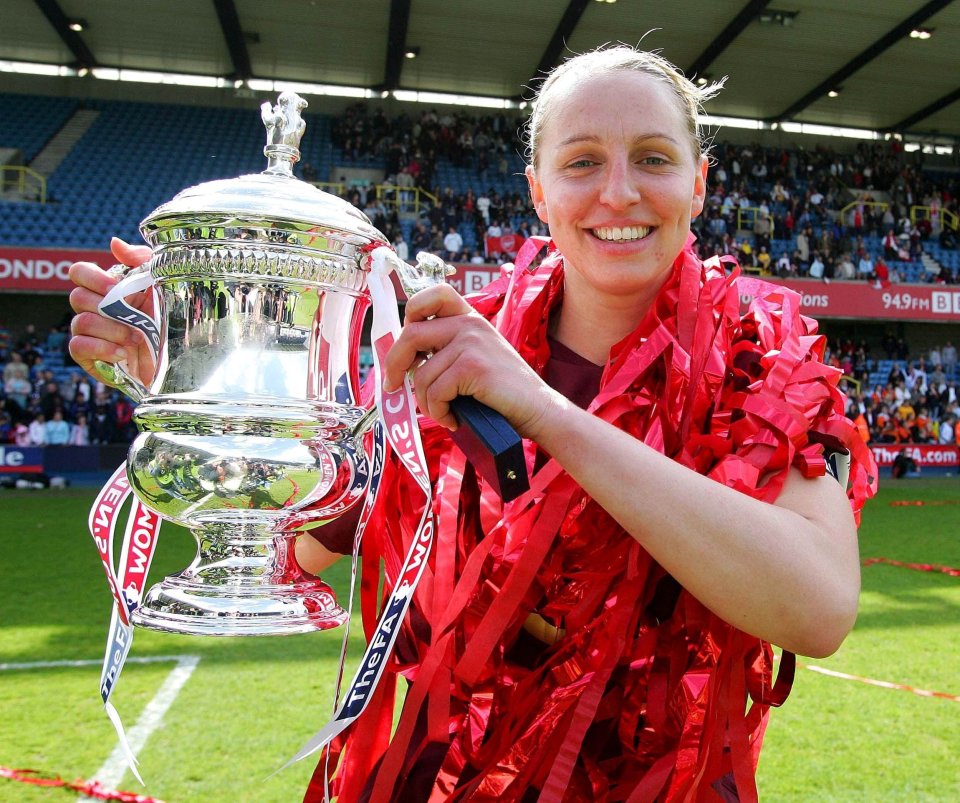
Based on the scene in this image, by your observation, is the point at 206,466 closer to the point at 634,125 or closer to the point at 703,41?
the point at 634,125

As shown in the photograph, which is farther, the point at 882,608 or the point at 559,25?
the point at 559,25

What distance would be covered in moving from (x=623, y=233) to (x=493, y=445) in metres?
0.47

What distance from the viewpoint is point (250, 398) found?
3.49 feet

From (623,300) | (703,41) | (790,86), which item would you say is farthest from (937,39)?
(623,300)

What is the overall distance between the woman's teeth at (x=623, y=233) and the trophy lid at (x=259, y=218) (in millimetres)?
313

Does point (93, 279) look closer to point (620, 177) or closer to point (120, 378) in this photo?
point (120, 378)

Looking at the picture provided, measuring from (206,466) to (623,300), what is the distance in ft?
2.10

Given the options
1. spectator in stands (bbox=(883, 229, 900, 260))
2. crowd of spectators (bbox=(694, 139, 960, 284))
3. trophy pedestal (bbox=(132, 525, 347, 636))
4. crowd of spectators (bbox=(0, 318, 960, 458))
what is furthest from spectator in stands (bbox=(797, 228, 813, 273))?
trophy pedestal (bbox=(132, 525, 347, 636))

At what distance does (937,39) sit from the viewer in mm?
18219

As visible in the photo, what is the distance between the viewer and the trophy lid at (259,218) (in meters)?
1.03

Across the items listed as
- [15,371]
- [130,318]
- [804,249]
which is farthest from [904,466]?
[130,318]

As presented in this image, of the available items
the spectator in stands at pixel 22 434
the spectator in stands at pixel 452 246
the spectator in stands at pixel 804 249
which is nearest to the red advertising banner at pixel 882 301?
the spectator in stands at pixel 804 249

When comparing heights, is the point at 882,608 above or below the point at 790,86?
below

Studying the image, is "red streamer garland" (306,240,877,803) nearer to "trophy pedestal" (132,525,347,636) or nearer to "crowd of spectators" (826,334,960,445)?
"trophy pedestal" (132,525,347,636)
